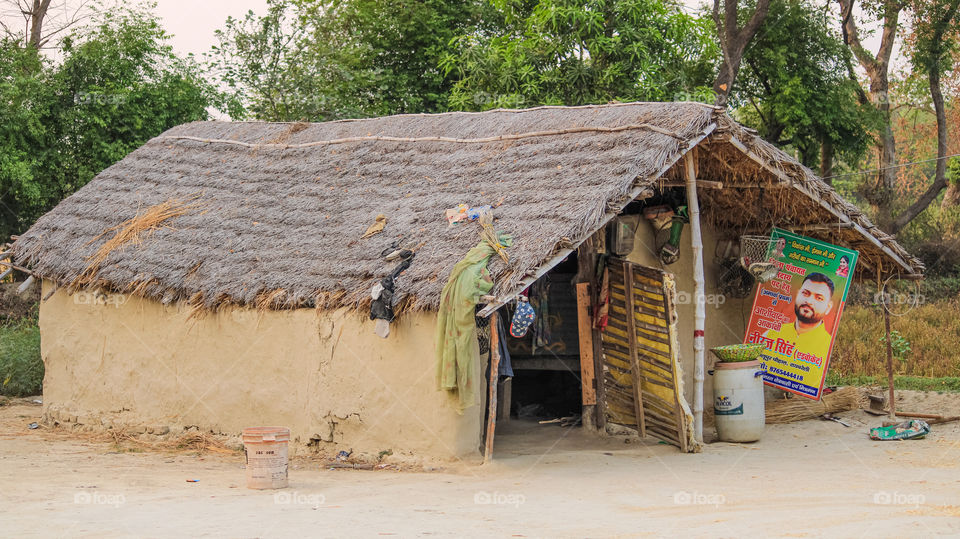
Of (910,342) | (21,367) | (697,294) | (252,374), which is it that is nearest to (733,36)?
(910,342)

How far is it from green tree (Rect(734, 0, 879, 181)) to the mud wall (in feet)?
40.6

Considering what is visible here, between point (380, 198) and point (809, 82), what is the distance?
11.7 meters

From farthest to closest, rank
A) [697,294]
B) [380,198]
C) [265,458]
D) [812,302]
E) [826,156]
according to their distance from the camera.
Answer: [826,156]
[812,302]
[380,198]
[697,294]
[265,458]

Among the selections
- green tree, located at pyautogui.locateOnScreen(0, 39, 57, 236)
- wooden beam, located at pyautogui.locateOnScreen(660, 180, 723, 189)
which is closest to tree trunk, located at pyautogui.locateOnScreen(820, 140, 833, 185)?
wooden beam, located at pyautogui.locateOnScreen(660, 180, 723, 189)

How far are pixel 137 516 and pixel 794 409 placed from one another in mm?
7597

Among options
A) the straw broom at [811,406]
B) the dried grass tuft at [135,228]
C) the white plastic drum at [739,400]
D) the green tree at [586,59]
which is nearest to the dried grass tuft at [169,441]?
the dried grass tuft at [135,228]

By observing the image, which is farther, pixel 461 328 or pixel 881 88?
pixel 881 88

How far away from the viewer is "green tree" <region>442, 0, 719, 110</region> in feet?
54.9

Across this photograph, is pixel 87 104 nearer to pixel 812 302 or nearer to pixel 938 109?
pixel 812 302

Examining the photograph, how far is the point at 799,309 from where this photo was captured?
1078 cm

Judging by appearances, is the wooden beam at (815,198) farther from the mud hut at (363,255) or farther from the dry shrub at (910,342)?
the dry shrub at (910,342)

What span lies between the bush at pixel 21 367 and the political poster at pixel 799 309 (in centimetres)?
1001

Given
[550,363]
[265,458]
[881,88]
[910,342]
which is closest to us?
[265,458]

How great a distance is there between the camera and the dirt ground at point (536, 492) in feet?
19.2
